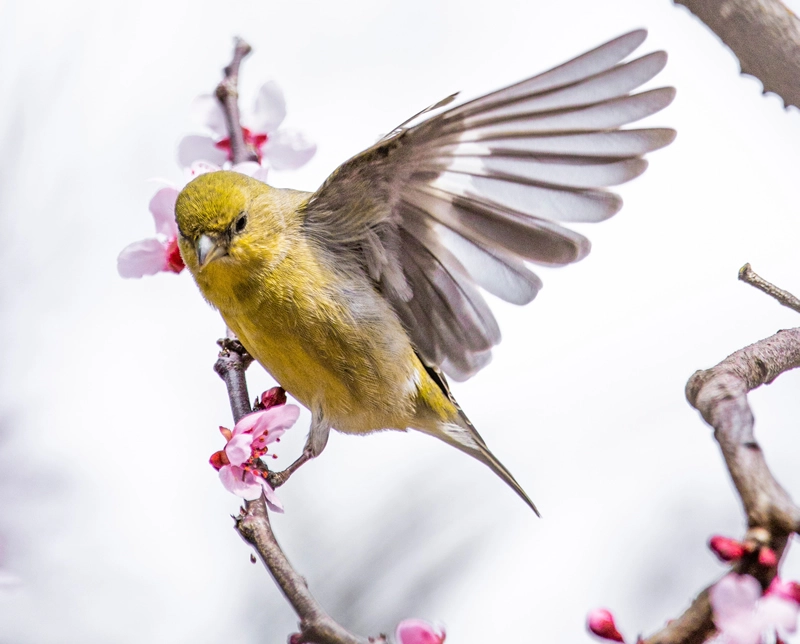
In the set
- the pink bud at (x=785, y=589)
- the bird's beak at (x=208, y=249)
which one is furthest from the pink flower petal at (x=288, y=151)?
the pink bud at (x=785, y=589)

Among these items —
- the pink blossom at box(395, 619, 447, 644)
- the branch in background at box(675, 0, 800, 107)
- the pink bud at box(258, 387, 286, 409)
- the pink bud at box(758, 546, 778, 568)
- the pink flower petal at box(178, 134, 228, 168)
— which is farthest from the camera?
the pink flower petal at box(178, 134, 228, 168)

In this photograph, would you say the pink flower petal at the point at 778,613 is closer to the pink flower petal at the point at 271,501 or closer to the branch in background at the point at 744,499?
the branch in background at the point at 744,499

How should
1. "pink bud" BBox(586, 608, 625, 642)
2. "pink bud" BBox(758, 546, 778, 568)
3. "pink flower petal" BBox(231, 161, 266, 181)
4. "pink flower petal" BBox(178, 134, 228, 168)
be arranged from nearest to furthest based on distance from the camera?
"pink bud" BBox(758, 546, 778, 568) → "pink bud" BBox(586, 608, 625, 642) → "pink flower petal" BBox(231, 161, 266, 181) → "pink flower petal" BBox(178, 134, 228, 168)

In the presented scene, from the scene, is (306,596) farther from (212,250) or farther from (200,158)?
(200,158)

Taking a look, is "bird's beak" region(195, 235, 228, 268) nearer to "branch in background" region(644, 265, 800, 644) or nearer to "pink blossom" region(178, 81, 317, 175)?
"pink blossom" region(178, 81, 317, 175)

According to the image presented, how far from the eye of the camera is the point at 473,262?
1578 millimetres

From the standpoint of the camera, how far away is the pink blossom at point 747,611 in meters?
0.62

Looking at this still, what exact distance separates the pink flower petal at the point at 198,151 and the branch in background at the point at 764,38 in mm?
988

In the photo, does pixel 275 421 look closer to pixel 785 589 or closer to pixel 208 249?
pixel 208 249

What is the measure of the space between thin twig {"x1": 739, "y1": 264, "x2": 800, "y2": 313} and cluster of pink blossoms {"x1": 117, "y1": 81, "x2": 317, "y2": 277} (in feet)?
3.18

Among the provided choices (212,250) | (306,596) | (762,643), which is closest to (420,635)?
(306,596)

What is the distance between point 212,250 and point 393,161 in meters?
0.39

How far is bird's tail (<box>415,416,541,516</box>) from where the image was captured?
1819 millimetres

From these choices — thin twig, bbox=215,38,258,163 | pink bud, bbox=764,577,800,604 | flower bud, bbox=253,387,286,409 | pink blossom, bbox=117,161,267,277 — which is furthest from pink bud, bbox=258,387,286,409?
pink bud, bbox=764,577,800,604
